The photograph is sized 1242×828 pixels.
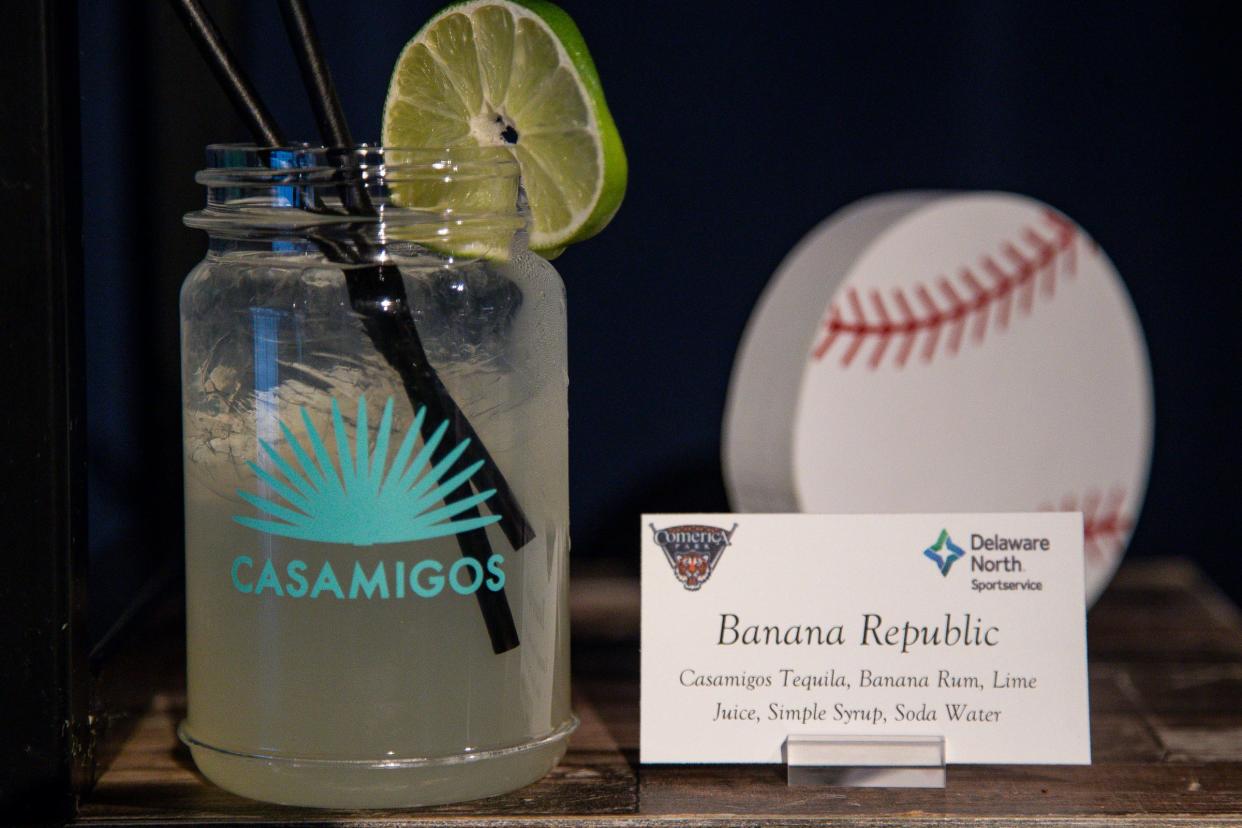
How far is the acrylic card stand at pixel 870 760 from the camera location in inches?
24.6

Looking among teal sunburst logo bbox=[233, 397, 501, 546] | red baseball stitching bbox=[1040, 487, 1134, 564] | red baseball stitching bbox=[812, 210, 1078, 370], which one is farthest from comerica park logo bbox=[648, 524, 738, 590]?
red baseball stitching bbox=[1040, 487, 1134, 564]

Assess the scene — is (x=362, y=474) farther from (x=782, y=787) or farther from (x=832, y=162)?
(x=832, y=162)

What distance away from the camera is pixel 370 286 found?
1.89ft

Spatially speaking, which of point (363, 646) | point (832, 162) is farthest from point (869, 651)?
point (832, 162)

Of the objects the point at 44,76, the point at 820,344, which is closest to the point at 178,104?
the point at 44,76

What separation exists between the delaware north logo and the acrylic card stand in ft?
0.26

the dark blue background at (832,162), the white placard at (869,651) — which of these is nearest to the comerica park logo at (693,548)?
the white placard at (869,651)

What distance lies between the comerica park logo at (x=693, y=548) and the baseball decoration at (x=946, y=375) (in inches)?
7.8

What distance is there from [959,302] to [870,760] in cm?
36

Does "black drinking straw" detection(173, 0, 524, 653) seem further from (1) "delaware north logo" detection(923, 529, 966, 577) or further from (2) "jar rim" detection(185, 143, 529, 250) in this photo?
(1) "delaware north logo" detection(923, 529, 966, 577)

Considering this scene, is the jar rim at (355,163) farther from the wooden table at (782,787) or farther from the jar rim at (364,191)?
the wooden table at (782,787)

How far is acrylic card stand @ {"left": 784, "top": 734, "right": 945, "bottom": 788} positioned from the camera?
62cm

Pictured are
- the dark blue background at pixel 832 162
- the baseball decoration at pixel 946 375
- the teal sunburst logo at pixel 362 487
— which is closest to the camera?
the teal sunburst logo at pixel 362 487

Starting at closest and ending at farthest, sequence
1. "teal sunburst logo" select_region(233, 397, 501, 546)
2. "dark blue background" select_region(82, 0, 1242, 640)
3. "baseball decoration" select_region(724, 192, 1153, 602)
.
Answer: "teal sunburst logo" select_region(233, 397, 501, 546) < "baseball decoration" select_region(724, 192, 1153, 602) < "dark blue background" select_region(82, 0, 1242, 640)
